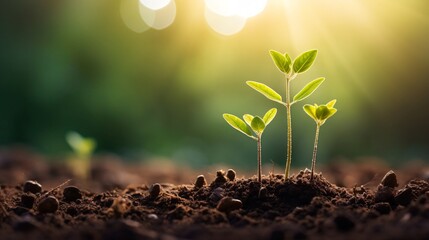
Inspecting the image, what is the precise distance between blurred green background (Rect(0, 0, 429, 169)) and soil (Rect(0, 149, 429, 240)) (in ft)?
22.2

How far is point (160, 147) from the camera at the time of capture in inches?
445

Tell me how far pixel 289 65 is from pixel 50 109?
28.7 ft

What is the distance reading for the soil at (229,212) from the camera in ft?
5.11

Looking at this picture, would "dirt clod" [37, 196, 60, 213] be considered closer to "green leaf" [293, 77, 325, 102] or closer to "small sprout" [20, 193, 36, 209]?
"small sprout" [20, 193, 36, 209]

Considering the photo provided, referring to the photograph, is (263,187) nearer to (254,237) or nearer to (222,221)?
(222,221)

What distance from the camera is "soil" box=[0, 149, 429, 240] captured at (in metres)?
1.56

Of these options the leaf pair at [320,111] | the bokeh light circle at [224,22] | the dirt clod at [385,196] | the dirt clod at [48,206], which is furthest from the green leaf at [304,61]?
the bokeh light circle at [224,22]

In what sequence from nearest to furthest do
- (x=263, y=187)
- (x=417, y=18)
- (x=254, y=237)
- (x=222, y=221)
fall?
(x=254, y=237) → (x=222, y=221) → (x=263, y=187) → (x=417, y=18)

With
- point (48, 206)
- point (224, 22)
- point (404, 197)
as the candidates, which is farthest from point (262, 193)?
point (224, 22)

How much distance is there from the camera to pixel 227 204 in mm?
1940

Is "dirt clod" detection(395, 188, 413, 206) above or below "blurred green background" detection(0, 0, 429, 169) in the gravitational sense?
below

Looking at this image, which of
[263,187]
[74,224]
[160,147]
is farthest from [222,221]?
[160,147]

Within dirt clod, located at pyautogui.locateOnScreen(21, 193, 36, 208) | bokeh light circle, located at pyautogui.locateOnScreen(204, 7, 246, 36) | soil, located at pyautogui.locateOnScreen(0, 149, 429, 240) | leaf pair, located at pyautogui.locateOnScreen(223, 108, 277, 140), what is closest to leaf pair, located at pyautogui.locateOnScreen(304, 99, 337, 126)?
leaf pair, located at pyautogui.locateOnScreen(223, 108, 277, 140)

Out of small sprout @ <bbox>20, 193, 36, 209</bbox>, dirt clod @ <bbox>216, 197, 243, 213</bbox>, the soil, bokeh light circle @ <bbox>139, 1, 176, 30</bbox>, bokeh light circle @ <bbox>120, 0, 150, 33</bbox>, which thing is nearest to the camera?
the soil
